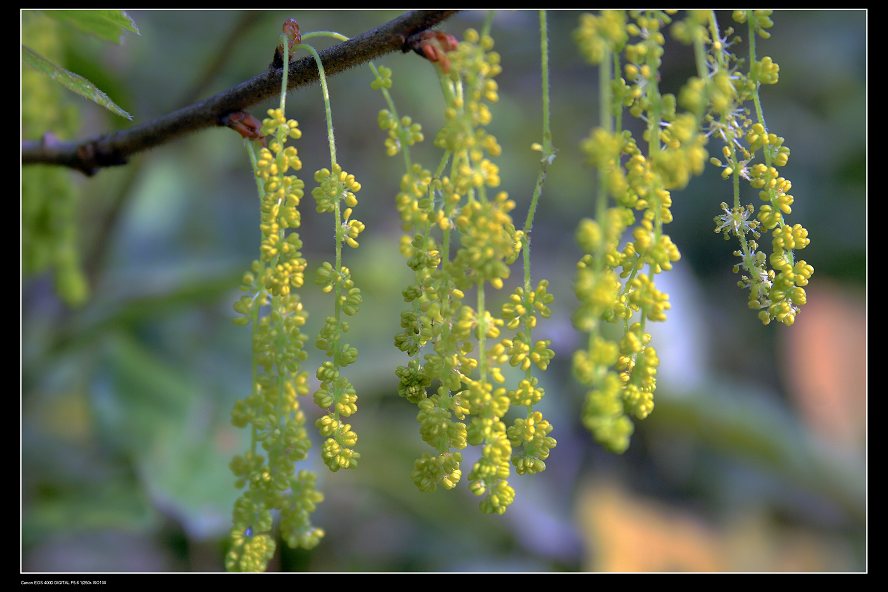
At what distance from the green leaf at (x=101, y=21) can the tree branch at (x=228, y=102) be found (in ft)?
0.42

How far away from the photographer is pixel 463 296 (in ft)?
2.86

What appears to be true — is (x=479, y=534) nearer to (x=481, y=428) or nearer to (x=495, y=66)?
(x=481, y=428)

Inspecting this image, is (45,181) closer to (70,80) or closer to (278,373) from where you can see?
(70,80)

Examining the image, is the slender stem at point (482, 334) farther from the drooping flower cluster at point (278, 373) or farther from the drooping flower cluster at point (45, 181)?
the drooping flower cluster at point (45, 181)

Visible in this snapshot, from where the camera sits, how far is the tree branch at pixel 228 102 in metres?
0.90

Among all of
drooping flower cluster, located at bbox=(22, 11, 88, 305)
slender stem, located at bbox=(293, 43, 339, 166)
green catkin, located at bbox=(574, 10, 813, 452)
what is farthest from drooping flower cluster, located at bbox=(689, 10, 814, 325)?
drooping flower cluster, located at bbox=(22, 11, 88, 305)

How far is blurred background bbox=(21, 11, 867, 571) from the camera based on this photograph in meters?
1.99

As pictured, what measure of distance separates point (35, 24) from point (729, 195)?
267cm

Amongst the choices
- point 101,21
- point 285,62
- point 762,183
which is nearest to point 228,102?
point 285,62

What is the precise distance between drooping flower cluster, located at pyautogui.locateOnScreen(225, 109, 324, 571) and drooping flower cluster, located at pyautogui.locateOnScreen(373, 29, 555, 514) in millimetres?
120

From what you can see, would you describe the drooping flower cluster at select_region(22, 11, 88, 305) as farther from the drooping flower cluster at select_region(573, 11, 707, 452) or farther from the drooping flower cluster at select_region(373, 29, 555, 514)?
the drooping flower cluster at select_region(573, 11, 707, 452)

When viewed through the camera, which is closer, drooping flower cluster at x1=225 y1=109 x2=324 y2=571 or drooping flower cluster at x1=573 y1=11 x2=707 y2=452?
drooping flower cluster at x1=573 y1=11 x2=707 y2=452

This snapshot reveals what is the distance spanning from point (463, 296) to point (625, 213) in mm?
189
